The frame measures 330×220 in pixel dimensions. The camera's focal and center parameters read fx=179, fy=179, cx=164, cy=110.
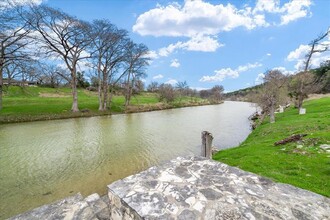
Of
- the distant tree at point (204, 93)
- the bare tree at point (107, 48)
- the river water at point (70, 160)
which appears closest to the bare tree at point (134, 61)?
the bare tree at point (107, 48)

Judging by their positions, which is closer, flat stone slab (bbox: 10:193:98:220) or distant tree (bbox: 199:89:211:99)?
flat stone slab (bbox: 10:193:98:220)

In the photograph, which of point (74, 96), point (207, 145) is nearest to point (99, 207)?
point (207, 145)

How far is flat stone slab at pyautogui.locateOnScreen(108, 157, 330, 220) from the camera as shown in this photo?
2.32 m

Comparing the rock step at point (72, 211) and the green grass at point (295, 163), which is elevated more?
the green grass at point (295, 163)

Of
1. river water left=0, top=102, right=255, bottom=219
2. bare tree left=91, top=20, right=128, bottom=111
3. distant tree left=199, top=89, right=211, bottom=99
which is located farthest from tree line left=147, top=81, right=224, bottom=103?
river water left=0, top=102, right=255, bottom=219

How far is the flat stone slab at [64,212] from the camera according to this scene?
331 cm

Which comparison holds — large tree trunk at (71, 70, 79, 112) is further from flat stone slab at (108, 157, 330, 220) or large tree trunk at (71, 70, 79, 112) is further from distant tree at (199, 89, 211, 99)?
distant tree at (199, 89, 211, 99)

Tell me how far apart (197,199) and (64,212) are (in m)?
2.62

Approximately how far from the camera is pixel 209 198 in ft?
8.59

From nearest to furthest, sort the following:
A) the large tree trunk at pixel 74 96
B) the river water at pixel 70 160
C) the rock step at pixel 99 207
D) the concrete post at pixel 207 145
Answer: the rock step at pixel 99 207
the river water at pixel 70 160
the concrete post at pixel 207 145
the large tree trunk at pixel 74 96

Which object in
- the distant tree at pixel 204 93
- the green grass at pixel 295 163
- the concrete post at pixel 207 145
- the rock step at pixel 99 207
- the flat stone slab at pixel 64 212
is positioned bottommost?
the rock step at pixel 99 207

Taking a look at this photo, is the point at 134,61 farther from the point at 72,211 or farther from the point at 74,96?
the point at 72,211

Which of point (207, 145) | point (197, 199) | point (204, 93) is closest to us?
point (197, 199)

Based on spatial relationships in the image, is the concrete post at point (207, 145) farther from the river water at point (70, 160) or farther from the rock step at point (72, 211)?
the rock step at point (72, 211)
